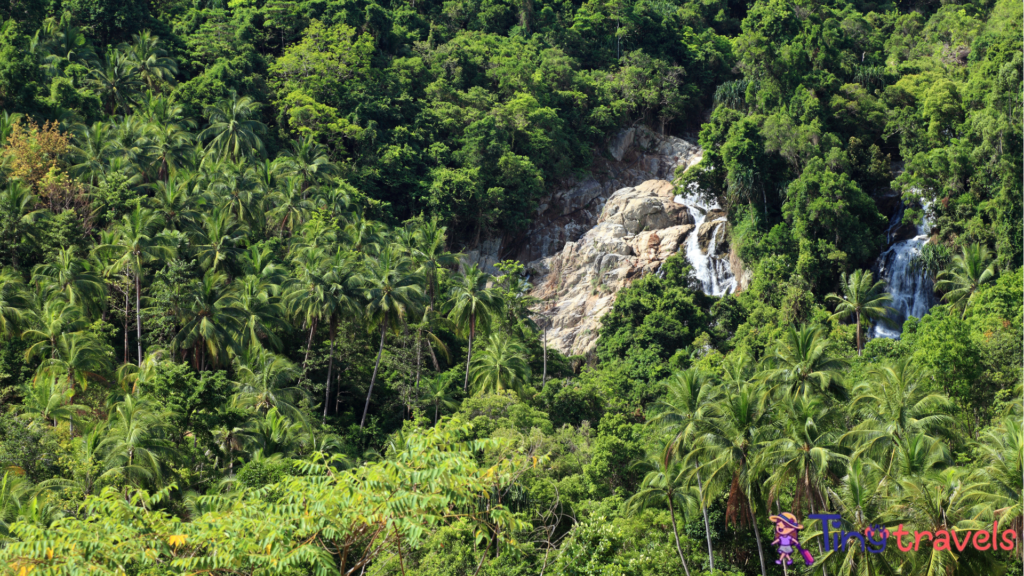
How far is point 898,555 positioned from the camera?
2186cm

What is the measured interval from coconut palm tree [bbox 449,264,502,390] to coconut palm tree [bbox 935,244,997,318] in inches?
1000

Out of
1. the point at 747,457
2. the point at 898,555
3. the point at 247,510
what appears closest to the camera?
the point at 247,510

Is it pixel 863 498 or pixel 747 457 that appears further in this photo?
pixel 747 457

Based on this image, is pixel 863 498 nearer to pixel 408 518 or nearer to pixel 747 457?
pixel 747 457

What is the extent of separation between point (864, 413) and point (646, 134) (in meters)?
45.3

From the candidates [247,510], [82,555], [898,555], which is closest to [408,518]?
[247,510]

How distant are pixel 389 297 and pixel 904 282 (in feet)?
105

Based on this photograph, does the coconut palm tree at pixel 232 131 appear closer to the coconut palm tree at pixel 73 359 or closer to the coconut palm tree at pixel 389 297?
the coconut palm tree at pixel 389 297

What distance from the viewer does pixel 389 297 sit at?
44219 millimetres

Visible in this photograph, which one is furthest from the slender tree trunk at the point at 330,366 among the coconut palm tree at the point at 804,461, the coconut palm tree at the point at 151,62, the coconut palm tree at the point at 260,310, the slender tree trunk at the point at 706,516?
the coconut palm tree at the point at 151,62

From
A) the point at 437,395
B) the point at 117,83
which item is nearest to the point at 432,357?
the point at 437,395

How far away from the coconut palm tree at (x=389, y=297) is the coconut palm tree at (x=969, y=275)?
29.1 metres

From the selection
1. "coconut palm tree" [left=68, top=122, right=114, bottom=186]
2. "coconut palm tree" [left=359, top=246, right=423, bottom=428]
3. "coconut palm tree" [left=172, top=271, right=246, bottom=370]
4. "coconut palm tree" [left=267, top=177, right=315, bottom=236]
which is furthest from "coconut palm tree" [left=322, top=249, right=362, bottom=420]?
"coconut palm tree" [left=68, top=122, right=114, bottom=186]

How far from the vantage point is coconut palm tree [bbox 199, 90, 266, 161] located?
56.8 metres
